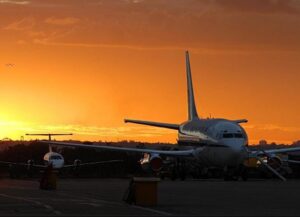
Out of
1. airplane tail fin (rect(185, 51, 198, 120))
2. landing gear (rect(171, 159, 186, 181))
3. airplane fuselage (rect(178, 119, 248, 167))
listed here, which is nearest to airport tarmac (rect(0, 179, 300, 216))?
airplane fuselage (rect(178, 119, 248, 167))

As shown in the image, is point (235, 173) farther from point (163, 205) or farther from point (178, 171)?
point (163, 205)

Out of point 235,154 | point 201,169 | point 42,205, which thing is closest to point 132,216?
point 42,205

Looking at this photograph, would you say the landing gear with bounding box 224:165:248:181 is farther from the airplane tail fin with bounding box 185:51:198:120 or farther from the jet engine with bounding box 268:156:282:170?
the airplane tail fin with bounding box 185:51:198:120

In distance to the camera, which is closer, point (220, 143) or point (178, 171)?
point (220, 143)

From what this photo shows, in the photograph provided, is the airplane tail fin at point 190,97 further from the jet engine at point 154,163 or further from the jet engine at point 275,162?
the jet engine at point 154,163

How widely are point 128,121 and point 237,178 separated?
10.7 m

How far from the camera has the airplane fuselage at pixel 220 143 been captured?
51.8 meters

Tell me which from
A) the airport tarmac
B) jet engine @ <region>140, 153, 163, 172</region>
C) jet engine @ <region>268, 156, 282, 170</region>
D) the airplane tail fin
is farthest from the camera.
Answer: the airplane tail fin

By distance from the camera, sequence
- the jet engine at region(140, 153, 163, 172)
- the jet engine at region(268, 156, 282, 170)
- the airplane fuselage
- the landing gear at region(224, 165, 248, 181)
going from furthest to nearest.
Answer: the jet engine at region(268, 156, 282, 170), the jet engine at region(140, 153, 163, 172), the landing gear at region(224, 165, 248, 181), the airplane fuselage

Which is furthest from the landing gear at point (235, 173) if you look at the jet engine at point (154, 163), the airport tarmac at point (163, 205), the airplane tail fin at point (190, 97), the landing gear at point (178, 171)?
the airport tarmac at point (163, 205)

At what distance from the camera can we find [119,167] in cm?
9044

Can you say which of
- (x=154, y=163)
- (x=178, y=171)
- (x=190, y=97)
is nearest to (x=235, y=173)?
(x=178, y=171)

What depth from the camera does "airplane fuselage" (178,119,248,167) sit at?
51.8 meters

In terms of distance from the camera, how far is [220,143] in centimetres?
5250
